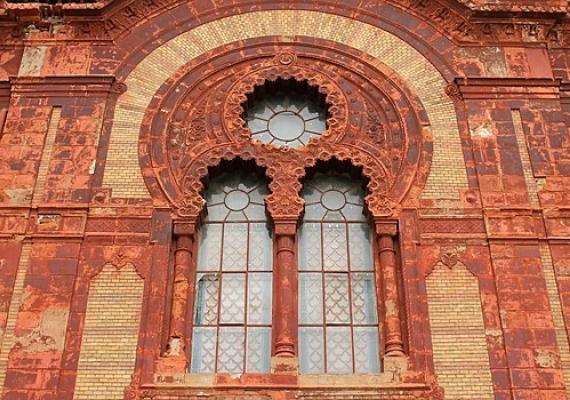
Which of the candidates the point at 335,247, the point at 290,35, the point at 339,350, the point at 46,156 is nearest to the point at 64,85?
the point at 46,156

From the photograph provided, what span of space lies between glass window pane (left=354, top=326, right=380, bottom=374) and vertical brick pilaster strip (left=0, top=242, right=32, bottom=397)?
207 inches

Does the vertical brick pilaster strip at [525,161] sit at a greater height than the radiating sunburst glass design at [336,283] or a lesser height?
greater

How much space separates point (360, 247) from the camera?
1411 cm

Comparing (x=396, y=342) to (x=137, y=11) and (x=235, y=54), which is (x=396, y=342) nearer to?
(x=235, y=54)

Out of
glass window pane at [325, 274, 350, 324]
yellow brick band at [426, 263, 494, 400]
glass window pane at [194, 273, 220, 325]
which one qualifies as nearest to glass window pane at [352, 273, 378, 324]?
glass window pane at [325, 274, 350, 324]

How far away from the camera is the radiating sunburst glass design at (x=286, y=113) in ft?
50.8

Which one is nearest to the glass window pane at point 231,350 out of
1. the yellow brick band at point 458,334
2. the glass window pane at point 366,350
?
the glass window pane at point 366,350

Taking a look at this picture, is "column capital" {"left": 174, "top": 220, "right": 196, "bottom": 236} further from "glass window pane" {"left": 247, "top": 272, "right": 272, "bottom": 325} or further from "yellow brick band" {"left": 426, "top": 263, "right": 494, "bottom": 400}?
"yellow brick band" {"left": 426, "top": 263, "right": 494, "bottom": 400}

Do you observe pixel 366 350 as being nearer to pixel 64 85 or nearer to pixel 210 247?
pixel 210 247

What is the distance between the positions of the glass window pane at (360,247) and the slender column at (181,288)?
269 centimetres

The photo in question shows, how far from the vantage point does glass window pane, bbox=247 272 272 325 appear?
1334cm

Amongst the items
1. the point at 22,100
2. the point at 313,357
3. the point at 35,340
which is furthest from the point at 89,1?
the point at 313,357

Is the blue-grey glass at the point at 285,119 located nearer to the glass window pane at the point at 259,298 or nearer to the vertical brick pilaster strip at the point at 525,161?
the glass window pane at the point at 259,298

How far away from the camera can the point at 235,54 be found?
16094 millimetres
